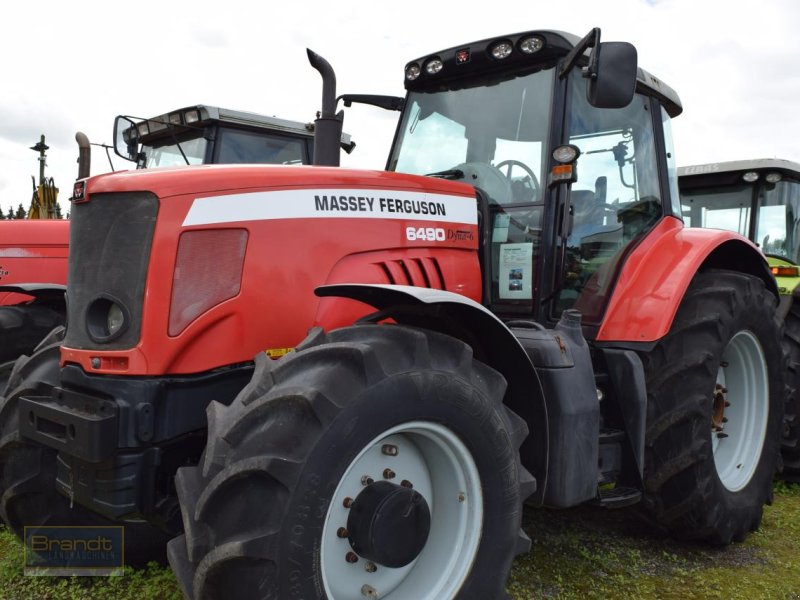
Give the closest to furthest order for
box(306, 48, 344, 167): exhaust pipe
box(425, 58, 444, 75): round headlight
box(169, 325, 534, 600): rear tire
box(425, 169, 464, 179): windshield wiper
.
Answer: box(169, 325, 534, 600): rear tire → box(306, 48, 344, 167): exhaust pipe → box(425, 169, 464, 179): windshield wiper → box(425, 58, 444, 75): round headlight

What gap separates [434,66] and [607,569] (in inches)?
95.9

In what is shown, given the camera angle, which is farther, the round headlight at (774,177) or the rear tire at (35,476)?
the round headlight at (774,177)

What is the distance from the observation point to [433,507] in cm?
233

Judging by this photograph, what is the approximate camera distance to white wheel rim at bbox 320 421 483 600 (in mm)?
2162

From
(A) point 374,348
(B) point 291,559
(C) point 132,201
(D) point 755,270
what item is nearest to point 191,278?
(C) point 132,201

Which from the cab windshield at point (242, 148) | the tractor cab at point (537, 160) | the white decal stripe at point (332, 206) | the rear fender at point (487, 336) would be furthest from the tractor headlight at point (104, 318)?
the cab windshield at point (242, 148)

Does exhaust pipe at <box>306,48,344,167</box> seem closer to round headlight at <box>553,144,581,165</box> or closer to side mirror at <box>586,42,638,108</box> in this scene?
round headlight at <box>553,144,581,165</box>

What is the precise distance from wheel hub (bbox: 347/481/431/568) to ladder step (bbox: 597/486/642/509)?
1.10 metres

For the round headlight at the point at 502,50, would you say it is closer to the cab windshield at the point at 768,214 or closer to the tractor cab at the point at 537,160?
the tractor cab at the point at 537,160

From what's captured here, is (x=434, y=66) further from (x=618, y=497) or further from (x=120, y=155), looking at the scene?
(x=120, y=155)

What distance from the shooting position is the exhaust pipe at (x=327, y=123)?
Answer: 3.04 meters

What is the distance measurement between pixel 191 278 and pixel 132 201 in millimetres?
326

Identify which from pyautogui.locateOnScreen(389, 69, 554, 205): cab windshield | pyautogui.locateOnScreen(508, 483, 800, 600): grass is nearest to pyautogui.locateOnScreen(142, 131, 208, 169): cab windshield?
pyautogui.locateOnScreen(389, 69, 554, 205): cab windshield

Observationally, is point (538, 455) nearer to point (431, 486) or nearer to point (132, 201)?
point (431, 486)
